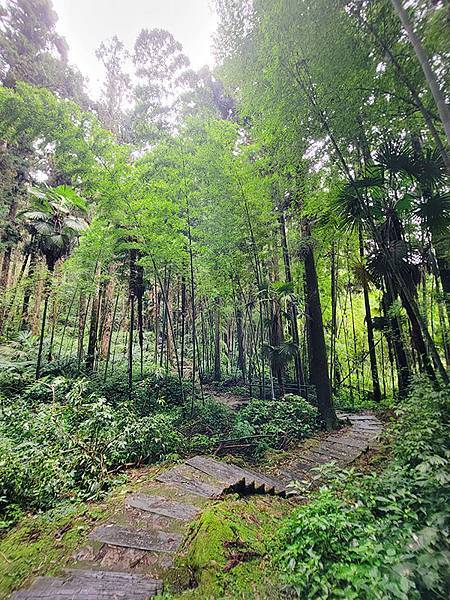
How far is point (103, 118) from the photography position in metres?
9.81

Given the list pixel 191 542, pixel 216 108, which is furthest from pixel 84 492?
pixel 216 108

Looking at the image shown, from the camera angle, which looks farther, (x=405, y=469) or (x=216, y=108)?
(x=216, y=108)

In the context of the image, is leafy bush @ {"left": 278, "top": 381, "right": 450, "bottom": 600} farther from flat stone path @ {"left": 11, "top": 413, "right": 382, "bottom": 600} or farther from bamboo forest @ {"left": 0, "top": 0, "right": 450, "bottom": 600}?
flat stone path @ {"left": 11, "top": 413, "right": 382, "bottom": 600}

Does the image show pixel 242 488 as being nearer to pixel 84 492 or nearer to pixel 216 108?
pixel 84 492

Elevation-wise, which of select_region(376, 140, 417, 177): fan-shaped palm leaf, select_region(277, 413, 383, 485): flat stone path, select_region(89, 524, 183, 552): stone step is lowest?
select_region(277, 413, 383, 485): flat stone path

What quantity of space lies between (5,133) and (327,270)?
25.7ft

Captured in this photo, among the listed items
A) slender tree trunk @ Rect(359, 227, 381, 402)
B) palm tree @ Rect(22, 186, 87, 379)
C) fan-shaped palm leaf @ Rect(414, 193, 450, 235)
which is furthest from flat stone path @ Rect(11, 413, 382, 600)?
palm tree @ Rect(22, 186, 87, 379)

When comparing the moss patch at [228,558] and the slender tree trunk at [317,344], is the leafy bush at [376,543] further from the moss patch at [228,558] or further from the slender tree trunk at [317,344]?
the slender tree trunk at [317,344]

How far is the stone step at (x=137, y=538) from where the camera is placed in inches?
79.9

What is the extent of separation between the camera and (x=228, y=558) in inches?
74.4

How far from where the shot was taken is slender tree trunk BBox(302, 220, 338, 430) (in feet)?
17.7

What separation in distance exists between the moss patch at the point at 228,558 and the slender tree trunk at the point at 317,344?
3.23m

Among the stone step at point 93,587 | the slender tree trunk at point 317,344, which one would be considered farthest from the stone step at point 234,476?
the slender tree trunk at point 317,344

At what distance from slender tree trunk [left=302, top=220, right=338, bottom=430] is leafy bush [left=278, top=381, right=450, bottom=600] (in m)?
3.11
